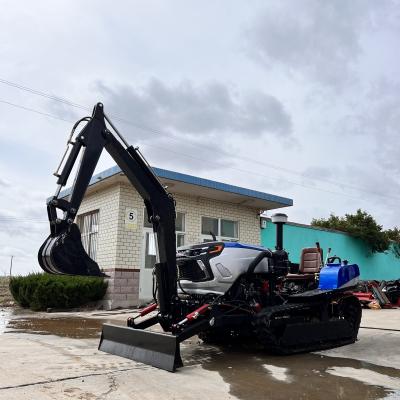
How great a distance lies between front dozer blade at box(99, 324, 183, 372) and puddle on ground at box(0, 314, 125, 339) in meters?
1.61

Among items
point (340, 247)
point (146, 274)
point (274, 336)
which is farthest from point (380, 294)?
point (274, 336)

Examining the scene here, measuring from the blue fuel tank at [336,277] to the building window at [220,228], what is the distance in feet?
26.0

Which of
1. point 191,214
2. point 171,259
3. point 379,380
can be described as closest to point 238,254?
point 171,259

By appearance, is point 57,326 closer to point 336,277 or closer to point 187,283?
point 187,283

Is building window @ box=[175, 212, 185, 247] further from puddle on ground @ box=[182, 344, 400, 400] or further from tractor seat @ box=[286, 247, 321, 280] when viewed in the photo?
puddle on ground @ box=[182, 344, 400, 400]

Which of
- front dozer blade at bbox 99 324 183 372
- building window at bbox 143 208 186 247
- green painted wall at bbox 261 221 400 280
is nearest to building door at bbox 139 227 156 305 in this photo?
building window at bbox 143 208 186 247

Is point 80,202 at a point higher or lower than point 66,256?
higher

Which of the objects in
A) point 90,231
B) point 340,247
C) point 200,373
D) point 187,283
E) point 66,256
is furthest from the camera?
point 340,247

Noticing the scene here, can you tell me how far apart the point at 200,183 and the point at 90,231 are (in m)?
3.85

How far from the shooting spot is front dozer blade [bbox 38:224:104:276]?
4.44 metres

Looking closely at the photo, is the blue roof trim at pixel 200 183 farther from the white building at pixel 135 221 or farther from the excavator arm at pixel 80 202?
the excavator arm at pixel 80 202

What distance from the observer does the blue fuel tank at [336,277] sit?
6.37 m

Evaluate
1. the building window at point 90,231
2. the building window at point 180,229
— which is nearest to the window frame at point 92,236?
the building window at point 90,231

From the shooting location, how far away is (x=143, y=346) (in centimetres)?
509
